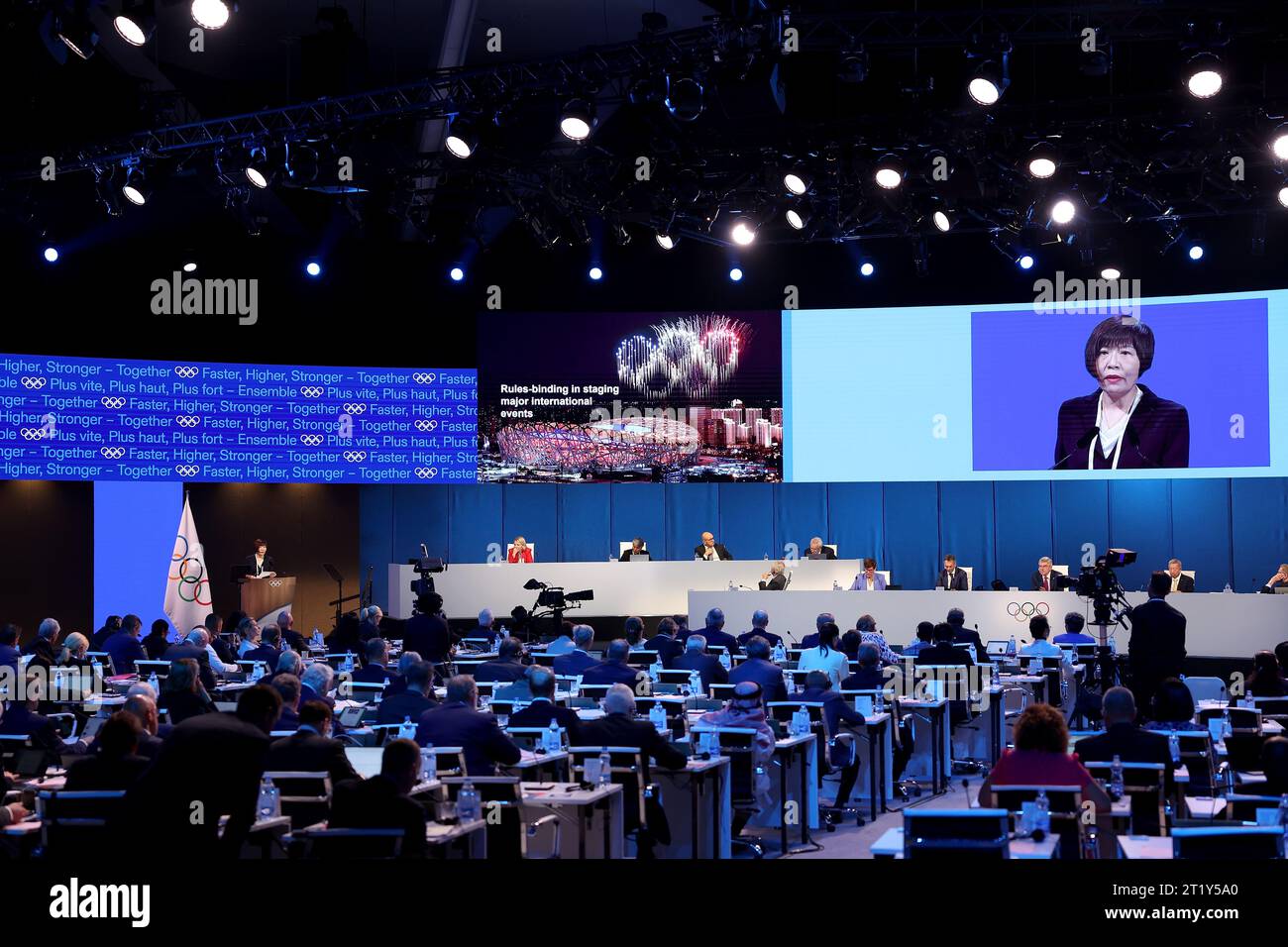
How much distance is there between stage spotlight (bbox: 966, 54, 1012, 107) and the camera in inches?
445

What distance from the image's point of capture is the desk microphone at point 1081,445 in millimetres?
18156

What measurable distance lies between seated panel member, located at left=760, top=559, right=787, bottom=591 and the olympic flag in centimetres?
717

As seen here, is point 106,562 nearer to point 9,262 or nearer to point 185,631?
point 185,631

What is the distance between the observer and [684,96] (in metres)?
11.9

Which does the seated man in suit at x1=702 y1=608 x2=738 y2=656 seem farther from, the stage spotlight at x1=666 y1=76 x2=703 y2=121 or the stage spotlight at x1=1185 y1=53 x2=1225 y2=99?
the stage spotlight at x1=1185 y1=53 x2=1225 y2=99

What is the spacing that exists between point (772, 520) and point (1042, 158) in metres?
8.98

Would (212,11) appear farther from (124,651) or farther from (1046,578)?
(1046,578)

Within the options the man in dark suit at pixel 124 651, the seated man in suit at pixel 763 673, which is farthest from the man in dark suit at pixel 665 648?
the man in dark suit at pixel 124 651

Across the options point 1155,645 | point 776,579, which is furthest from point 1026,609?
point 1155,645

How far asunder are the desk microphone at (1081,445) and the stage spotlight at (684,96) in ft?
27.7

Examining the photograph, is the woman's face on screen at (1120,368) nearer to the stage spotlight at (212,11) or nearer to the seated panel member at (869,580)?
the seated panel member at (869,580)

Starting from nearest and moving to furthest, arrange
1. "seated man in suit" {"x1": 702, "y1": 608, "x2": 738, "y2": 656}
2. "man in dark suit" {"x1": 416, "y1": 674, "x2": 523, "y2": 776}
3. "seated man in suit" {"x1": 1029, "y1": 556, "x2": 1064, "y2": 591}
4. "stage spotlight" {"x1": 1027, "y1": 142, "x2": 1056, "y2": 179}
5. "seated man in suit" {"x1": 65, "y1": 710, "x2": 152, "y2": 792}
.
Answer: "seated man in suit" {"x1": 65, "y1": 710, "x2": 152, "y2": 792}
"man in dark suit" {"x1": 416, "y1": 674, "x2": 523, "y2": 776}
"seated man in suit" {"x1": 702, "y1": 608, "x2": 738, "y2": 656}
"stage spotlight" {"x1": 1027, "y1": 142, "x2": 1056, "y2": 179}
"seated man in suit" {"x1": 1029, "y1": 556, "x2": 1064, "y2": 591}

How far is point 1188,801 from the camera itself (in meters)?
6.76

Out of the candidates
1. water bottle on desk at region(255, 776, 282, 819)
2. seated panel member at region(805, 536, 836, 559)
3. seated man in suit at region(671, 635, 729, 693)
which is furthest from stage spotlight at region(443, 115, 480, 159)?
seated panel member at region(805, 536, 836, 559)
